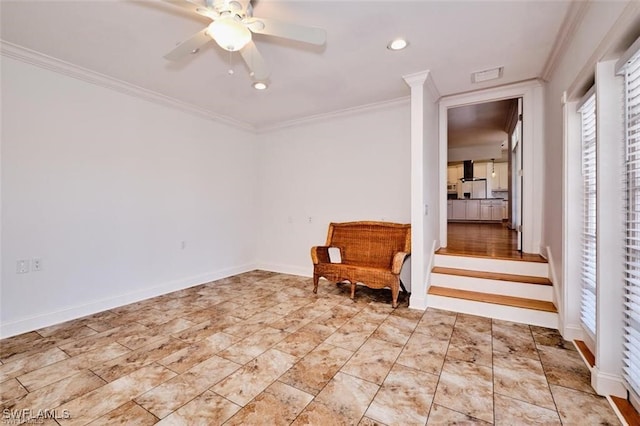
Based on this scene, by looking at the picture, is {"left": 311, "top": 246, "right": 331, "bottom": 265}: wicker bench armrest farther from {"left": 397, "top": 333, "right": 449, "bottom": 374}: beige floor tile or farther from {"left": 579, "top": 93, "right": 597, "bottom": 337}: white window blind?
{"left": 579, "top": 93, "right": 597, "bottom": 337}: white window blind

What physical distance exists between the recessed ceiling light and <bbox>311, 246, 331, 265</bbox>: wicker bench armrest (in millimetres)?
2474

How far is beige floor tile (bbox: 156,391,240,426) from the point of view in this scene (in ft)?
4.99

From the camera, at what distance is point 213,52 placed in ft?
8.64

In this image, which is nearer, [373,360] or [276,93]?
[373,360]

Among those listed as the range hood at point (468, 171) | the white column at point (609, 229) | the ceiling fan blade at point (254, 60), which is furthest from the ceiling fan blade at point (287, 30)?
the range hood at point (468, 171)

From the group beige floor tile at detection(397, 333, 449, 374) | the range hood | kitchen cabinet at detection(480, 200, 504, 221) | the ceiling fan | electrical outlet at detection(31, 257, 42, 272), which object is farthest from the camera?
the range hood

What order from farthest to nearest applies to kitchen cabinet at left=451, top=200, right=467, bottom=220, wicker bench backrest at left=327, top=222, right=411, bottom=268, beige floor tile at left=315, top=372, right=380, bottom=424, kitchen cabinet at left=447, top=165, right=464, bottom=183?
kitchen cabinet at left=447, top=165, right=464, bottom=183
kitchen cabinet at left=451, top=200, right=467, bottom=220
wicker bench backrest at left=327, top=222, right=411, bottom=268
beige floor tile at left=315, top=372, right=380, bottom=424

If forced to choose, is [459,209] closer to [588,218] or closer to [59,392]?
[588,218]

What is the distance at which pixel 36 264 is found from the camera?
2713 mm

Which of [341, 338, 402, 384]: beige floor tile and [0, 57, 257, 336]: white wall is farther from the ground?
[0, 57, 257, 336]: white wall

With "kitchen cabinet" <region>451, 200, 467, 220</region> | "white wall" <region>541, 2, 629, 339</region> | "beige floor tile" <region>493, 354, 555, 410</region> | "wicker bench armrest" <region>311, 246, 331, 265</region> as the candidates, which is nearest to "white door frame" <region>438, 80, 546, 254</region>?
"white wall" <region>541, 2, 629, 339</region>

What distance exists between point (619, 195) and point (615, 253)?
0.34 meters

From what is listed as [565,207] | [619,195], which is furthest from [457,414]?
[565,207]

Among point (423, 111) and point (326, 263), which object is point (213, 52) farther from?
point (326, 263)
